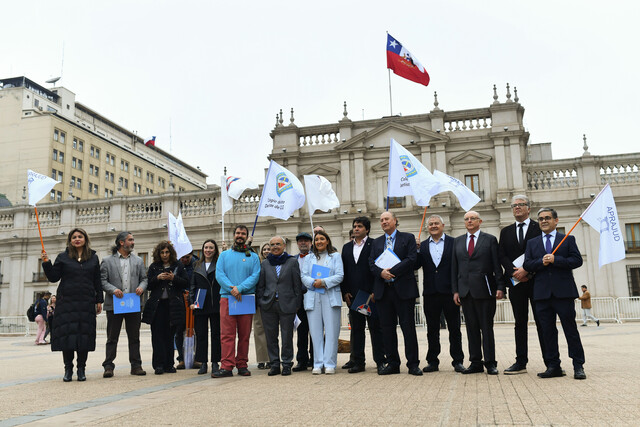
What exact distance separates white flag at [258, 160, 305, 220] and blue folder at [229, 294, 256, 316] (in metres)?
3.62

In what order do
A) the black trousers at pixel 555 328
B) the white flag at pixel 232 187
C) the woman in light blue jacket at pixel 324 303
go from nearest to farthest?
the black trousers at pixel 555 328 → the woman in light blue jacket at pixel 324 303 → the white flag at pixel 232 187

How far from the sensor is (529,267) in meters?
6.83

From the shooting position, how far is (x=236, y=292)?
7.71m

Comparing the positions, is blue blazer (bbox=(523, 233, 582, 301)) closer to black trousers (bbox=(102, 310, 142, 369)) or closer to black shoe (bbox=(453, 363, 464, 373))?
black shoe (bbox=(453, 363, 464, 373))

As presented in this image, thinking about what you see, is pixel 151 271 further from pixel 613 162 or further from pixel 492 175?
pixel 613 162

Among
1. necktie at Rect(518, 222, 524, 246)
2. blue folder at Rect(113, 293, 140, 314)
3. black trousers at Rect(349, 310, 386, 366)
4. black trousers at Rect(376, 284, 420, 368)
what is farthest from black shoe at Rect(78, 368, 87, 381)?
necktie at Rect(518, 222, 524, 246)

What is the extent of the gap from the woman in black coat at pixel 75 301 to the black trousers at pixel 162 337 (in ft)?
3.24

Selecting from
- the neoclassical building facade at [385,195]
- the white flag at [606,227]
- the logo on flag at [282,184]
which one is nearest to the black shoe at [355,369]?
the white flag at [606,227]

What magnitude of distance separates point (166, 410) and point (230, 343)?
2.98m

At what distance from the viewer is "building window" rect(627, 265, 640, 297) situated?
28172mm

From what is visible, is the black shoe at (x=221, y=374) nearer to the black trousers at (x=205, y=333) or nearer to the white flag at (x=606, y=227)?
the black trousers at (x=205, y=333)

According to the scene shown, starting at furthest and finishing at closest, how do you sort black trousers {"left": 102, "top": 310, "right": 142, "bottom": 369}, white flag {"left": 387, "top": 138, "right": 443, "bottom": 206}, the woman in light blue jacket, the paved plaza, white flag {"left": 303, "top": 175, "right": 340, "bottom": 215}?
white flag {"left": 303, "top": 175, "right": 340, "bottom": 215}, white flag {"left": 387, "top": 138, "right": 443, "bottom": 206}, black trousers {"left": 102, "top": 310, "right": 142, "bottom": 369}, the woman in light blue jacket, the paved plaza

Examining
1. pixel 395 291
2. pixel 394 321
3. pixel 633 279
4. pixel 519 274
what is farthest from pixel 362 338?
pixel 633 279

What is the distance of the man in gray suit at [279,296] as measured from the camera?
7750 mm
